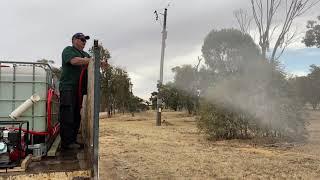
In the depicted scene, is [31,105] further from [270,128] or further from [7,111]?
[270,128]

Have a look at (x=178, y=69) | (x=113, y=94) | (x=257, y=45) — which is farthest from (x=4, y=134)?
(x=178, y=69)

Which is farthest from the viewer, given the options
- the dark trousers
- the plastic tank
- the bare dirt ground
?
the bare dirt ground

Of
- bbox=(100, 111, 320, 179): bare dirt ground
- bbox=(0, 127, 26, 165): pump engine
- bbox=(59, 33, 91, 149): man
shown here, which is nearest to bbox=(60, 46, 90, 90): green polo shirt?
bbox=(59, 33, 91, 149): man

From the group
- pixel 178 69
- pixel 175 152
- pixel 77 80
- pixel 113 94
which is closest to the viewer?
pixel 77 80

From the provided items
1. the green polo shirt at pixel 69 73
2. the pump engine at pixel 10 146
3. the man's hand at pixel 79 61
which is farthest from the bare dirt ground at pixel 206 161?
the pump engine at pixel 10 146

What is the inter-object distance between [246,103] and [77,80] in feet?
38.4

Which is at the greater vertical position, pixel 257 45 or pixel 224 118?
pixel 257 45

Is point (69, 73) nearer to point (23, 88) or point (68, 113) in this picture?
point (68, 113)

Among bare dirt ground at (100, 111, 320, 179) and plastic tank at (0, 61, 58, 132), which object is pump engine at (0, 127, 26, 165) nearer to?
plastic tank at (0, 61, 58, 132)

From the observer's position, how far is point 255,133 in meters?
17.6

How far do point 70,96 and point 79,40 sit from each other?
0.72m

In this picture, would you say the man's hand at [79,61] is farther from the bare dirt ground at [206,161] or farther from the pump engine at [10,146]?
the bare dirt ground at [206,161]

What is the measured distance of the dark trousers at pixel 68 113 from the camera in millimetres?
6316

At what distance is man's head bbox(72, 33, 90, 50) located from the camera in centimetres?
655
